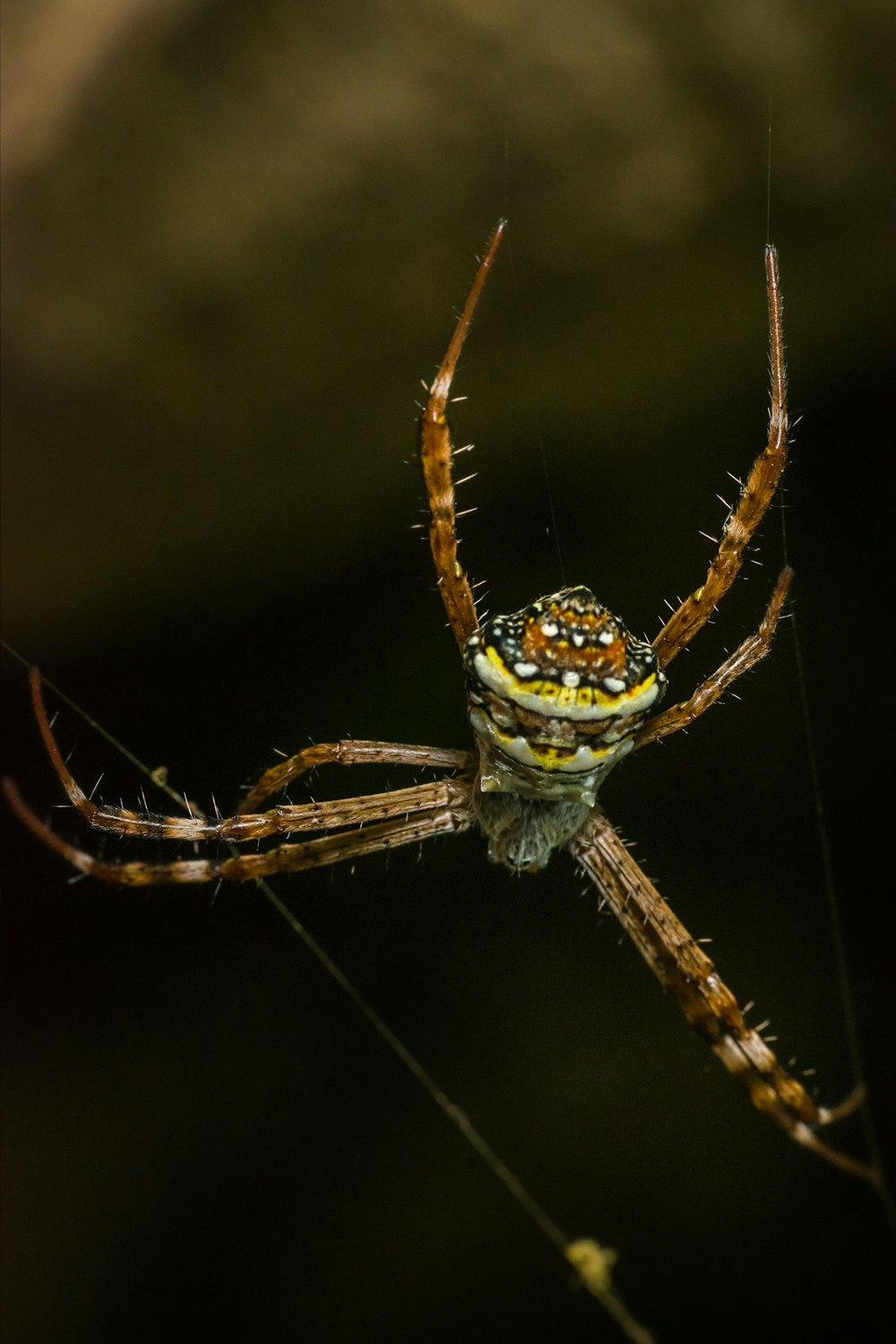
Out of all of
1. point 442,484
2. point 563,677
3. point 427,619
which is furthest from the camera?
point 427,619

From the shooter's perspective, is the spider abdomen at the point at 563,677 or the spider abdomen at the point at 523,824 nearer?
the spider abdomen at the point at 563,677

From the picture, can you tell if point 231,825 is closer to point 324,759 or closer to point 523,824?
point 324,759

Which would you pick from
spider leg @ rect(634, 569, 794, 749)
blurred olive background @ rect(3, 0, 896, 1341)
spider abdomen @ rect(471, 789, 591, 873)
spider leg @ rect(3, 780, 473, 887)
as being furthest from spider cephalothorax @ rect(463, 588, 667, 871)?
blurred olive background @ rect(3, 0, 896, 1341)

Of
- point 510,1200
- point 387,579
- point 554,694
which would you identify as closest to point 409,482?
point 387,579

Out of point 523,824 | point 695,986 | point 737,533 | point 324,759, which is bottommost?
point 695,986

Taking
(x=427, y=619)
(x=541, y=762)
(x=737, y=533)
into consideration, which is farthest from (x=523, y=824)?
(x=427, y=619)

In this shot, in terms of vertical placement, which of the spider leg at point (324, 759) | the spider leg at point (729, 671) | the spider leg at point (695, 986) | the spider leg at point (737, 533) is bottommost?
the spider leg at point (695, 986)

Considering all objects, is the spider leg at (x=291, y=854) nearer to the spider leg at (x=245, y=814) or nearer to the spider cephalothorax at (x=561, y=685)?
the spider leg at (x=245, y=814)

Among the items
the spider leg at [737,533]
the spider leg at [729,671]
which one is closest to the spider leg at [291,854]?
the spider leg at [729,671]
